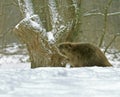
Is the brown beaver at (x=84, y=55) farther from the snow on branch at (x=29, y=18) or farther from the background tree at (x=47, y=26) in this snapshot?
the snow on branch at (x=29, y=18)

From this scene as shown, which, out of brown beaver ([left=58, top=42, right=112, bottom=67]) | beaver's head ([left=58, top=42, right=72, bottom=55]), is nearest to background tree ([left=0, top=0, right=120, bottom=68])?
beaver's head ([left=58, top=42, right=72, bottom=55])

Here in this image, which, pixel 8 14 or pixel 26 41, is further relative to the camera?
pixel 8 14

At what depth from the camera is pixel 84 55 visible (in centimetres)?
872

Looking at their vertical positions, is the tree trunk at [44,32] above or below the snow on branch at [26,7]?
below

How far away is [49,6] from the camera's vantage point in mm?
11031

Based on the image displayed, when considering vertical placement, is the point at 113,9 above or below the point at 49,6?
below

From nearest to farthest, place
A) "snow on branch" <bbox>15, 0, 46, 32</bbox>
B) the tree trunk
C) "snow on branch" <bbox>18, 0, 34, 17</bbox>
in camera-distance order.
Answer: "snow on branch" <bbox>15, 0, 46, 32</bbox> → the tree trunk → "snow on branch" <bbox>18, 0, 34, 17</bbox>

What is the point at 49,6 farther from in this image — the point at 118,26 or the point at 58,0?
the point at 118,26

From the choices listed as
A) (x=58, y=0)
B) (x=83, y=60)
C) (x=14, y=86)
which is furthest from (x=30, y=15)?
(x=14, y=86)

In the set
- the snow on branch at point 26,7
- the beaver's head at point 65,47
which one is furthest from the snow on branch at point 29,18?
the beaver's head at point 65,47

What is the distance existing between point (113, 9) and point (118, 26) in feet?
3.42

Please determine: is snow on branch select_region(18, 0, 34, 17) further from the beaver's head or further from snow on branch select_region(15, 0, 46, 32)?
the beaver's head

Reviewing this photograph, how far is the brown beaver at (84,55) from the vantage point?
8.44 meters

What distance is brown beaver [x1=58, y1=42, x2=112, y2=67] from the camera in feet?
27.7
